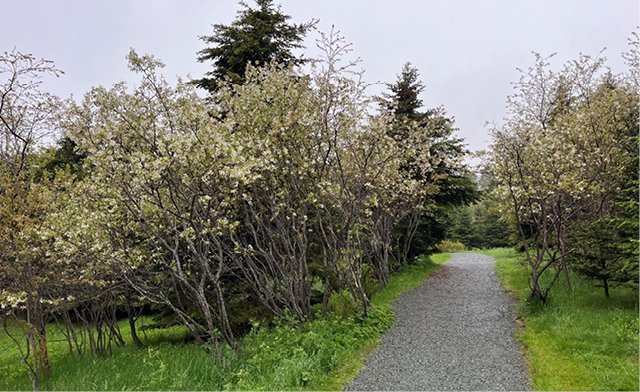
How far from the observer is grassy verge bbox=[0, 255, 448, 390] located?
19.8ft

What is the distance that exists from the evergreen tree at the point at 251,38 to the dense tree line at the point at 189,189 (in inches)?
151

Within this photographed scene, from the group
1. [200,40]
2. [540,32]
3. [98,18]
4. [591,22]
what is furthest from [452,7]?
[98,18]

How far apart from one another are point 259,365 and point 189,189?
2.96 meters

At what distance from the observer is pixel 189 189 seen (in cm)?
689

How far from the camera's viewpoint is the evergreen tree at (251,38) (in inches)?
476

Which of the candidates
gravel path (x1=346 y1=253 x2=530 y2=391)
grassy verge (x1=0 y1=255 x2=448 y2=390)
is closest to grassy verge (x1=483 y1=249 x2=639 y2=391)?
gravel path (x1=346 y1=253 x2=530 y2=391)

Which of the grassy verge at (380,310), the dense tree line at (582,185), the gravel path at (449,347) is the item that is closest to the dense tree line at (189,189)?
the grassy verge at (380,310)

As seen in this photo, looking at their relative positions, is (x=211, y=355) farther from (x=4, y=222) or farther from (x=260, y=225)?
(x=4, y=222)

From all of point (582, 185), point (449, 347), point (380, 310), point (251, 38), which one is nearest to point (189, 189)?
point (380, 310)

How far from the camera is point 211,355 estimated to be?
705 centimetres

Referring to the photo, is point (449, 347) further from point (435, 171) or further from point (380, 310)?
point (435, 171)

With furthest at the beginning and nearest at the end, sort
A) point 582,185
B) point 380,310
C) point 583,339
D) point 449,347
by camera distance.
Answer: point 380,310
point 582,185
point 449,347
point 583,339

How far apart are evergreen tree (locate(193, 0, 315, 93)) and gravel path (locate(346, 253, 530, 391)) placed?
7742 millimetres

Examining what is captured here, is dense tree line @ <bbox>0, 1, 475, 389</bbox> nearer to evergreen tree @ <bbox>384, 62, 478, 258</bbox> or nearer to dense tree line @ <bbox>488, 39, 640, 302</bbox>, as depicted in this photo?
dense tree line @ <bbox>488, 39, 640, 302</bbox>
